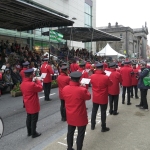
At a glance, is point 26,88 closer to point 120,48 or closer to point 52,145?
point 52,145

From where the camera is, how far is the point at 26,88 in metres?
4.68

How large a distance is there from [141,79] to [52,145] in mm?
4314

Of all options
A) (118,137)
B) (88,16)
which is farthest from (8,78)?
(88,16)

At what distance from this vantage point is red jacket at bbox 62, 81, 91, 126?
146 inches

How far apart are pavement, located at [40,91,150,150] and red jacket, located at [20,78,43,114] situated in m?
0.89

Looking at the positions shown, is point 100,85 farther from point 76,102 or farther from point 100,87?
point 76,102

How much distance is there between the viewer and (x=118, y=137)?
4.82m

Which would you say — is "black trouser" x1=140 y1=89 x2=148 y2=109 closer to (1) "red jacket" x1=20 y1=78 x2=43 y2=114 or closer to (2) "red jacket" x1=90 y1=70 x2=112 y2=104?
(2) "red jacket" x1=90 y1=70 x2=112 y2=104

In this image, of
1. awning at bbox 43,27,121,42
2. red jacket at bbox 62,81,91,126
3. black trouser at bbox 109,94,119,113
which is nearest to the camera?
red jacket at bbox 62,81,91,126

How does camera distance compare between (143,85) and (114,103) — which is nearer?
(114,103)

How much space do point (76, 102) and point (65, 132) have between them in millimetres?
1851

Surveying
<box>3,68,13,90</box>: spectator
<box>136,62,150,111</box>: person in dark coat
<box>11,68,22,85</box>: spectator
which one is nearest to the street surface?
<box>136,62,150,111</box>: person in dark coat

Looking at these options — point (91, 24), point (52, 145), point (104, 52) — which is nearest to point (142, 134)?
point (52, 145)

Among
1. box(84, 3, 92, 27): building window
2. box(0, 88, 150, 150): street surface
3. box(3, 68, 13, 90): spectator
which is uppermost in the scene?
box(84, 3, 92, 27): building window
